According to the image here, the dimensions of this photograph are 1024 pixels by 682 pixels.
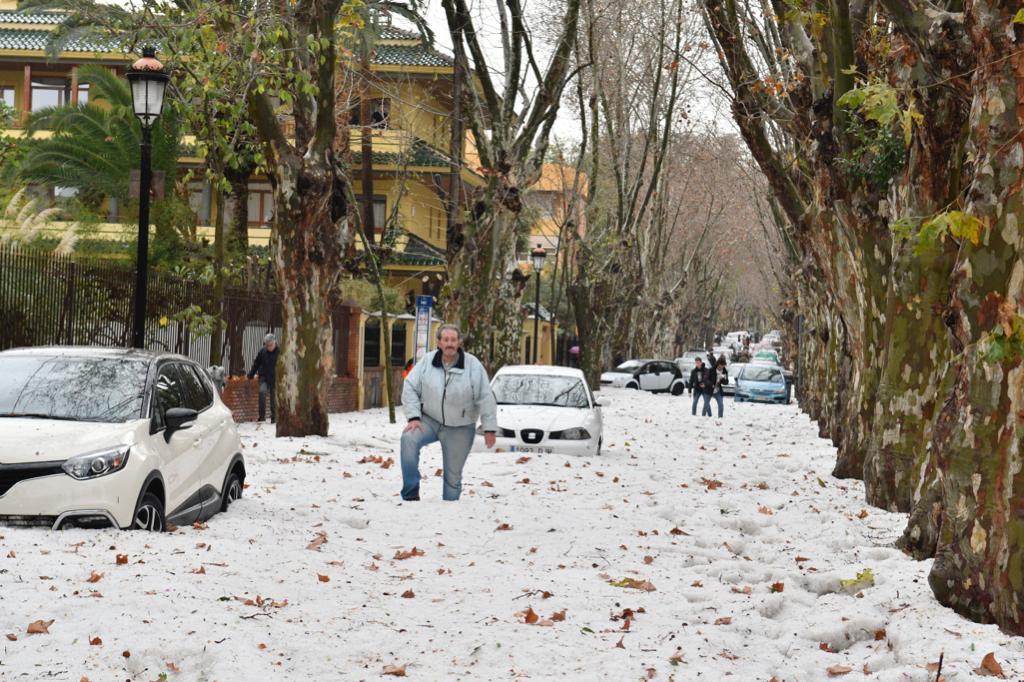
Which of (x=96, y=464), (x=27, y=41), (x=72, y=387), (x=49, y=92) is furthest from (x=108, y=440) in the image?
(x=49, y=92)

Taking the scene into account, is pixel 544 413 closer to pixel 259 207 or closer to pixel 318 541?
pixel 318 541

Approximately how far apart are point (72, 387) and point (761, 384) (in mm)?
41066

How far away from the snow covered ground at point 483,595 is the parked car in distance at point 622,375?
41489 mm

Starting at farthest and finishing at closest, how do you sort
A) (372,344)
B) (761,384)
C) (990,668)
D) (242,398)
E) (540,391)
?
(761,384) < (372,344) < (242,398) < (540,391) < (990,668)

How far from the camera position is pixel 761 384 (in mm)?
48875

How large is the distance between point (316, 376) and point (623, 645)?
1309 centimetres

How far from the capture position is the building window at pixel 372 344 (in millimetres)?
33500

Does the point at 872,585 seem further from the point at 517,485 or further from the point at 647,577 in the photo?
the point at 517,485

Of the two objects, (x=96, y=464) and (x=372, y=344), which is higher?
(x=372, y=344)

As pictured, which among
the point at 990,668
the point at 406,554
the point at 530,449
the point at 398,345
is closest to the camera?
the point at 990,668

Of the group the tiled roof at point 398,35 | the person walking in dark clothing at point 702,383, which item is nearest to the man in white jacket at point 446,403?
the person walking in dark clothing at point 702,383

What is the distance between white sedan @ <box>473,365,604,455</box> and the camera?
1831 cm

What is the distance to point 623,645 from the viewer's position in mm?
7555

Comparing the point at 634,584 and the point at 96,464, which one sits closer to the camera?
the point at 96,464
